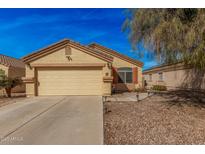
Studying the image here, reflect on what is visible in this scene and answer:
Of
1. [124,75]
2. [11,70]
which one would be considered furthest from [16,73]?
[124,75]

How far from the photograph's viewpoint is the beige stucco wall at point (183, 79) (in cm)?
1583

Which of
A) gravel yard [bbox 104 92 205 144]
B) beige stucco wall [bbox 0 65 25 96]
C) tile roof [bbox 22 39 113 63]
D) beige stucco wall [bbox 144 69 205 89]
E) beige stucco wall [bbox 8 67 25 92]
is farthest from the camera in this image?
beige stucco wall [bbox 8 67 25 92]

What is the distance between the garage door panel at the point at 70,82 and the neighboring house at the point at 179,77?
5.75 m

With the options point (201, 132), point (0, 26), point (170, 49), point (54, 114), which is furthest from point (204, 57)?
point (0, 26)

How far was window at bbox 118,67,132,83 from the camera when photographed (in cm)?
1758

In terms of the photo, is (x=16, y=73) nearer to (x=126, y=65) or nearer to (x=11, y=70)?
(x=11, y=70)

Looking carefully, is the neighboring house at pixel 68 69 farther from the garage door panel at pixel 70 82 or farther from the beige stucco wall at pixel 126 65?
the beige stucco wall at pixel 126 65

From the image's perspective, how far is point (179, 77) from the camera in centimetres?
1891

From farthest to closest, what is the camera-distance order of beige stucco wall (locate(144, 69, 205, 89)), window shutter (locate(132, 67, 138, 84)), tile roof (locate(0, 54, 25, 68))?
window shutter (locate(132, 67, 138, 84)), tile roof (locate(0, 54, 25, 68)), beige stucco wall (locate(144, 69, 205, 89))

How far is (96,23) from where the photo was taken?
14008mm

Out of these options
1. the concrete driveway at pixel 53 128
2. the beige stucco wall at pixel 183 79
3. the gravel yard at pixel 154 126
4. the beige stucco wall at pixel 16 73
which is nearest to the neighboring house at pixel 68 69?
the beige stucco wall at pixel 16 73

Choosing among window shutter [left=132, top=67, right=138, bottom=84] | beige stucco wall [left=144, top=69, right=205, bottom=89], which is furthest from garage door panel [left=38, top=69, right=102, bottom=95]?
beige stucco wall [left=144, top=69, right=205, bottom=89]

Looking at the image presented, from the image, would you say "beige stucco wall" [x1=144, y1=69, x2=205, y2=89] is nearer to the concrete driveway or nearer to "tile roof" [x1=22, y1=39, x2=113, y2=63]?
"tile roof" [x1=22, y1=39, x2=113, y2=63]

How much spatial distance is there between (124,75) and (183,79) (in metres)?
5.76
